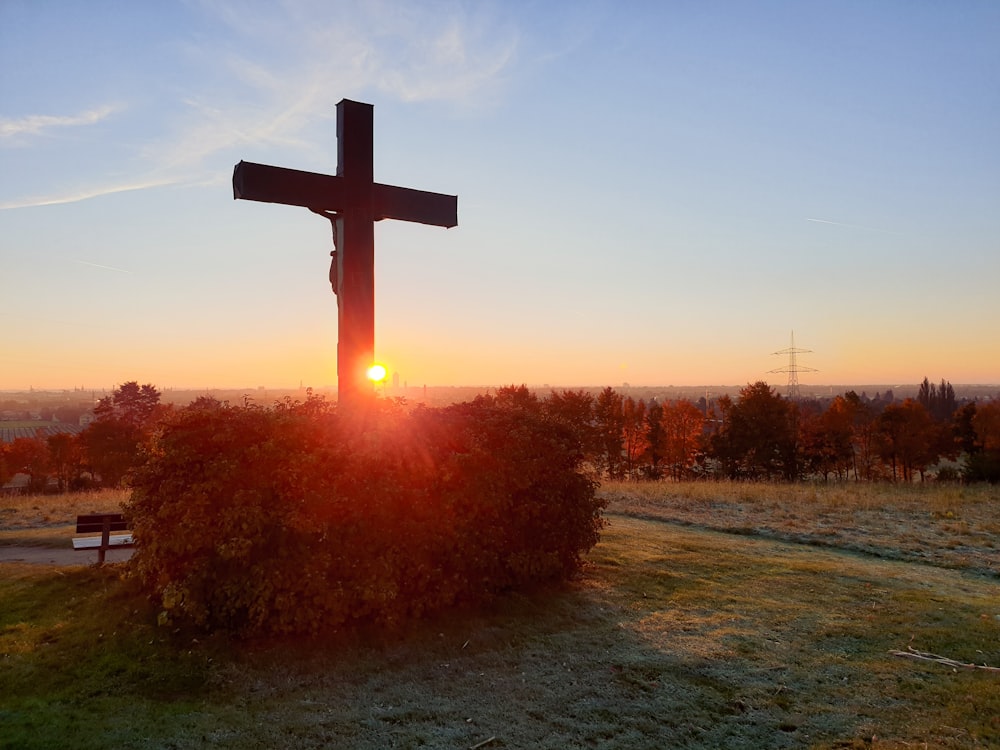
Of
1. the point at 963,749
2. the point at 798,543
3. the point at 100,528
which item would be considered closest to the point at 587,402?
the point at 798,543

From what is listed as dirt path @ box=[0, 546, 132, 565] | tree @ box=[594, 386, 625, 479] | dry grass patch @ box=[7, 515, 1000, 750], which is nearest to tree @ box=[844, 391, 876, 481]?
tree @ box=[594, 386, 625, 479]

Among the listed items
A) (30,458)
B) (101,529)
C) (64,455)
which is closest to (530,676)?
(101,529)

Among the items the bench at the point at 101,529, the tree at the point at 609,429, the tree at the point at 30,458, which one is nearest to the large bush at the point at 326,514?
the bench at the point at 101,529

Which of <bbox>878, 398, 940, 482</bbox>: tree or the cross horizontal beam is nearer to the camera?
the cross horizontal beam

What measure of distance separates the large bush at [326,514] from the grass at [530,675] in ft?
1.12

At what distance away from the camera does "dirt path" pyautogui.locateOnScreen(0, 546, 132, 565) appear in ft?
29.7

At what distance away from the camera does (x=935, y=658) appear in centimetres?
578

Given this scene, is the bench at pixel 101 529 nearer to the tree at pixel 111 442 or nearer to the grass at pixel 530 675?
the grass at pixel 530 675

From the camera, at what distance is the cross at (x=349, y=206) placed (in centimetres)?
696

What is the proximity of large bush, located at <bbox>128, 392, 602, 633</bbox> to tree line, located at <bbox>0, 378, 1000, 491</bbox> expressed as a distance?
88.2ft

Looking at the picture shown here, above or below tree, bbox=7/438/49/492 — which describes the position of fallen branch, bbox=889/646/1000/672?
above

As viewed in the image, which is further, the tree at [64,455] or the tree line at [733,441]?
the tree at [64,455]

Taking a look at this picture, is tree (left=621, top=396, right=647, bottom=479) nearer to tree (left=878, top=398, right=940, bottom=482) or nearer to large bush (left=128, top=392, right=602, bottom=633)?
tree (left=878, top=398, right=940, bottom=482)

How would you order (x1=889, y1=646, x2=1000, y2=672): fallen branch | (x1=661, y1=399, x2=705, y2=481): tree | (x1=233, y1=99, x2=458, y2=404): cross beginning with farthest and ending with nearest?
(x1=661, y1=399, x2=705, y2=481): tree → (x1=233, y1=99, x2=458, y2=404): cross → (x1=889, y1=646, x2=1000, y2=672): fallen branch
